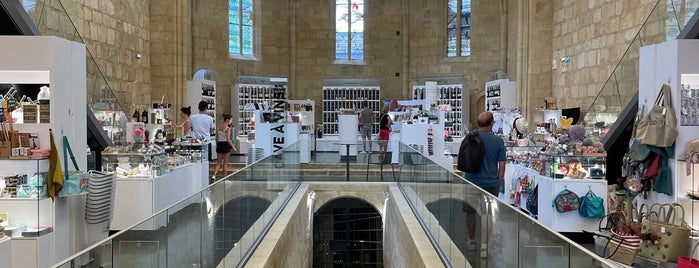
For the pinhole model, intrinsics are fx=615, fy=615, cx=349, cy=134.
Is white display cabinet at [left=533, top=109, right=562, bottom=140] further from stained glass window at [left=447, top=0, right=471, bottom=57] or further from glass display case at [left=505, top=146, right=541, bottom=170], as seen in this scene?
stained glass window at [left=447, top=0, right=471, bottom=57]

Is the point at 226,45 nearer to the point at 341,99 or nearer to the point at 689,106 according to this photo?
the point at 341,99

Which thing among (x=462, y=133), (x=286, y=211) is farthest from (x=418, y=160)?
(x=462, y=133)

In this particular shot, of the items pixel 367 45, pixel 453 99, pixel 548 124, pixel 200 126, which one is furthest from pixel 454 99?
pixel 200 126

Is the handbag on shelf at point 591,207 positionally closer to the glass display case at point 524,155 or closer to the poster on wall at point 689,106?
the glass display case at point 524,155

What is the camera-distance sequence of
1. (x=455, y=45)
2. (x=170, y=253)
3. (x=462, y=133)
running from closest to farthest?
(x=170, y=253)
(x=462, y=133)
(x=455, y=45)

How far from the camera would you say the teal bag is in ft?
24.8

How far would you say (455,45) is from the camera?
2152 centimetres

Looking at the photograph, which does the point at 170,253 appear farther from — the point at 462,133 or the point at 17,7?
the point at 462,133

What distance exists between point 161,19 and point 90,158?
9471 millimetres

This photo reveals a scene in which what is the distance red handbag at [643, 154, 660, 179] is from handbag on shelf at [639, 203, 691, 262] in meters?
0.43

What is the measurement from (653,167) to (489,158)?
201 cm

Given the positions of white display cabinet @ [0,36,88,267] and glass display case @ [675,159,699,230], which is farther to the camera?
glass display case @ [675,159,699,230]

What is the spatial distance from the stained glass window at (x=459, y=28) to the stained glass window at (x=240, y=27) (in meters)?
7.03

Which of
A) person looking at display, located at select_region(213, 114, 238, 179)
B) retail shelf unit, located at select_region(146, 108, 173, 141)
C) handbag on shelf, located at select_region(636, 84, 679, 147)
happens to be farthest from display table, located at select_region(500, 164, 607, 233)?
retail shelf unit, located at select_region(146, 108, 173, 141)
